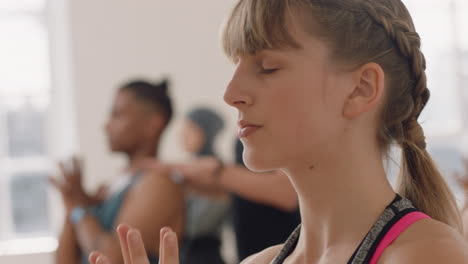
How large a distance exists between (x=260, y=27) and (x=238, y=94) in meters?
0.10

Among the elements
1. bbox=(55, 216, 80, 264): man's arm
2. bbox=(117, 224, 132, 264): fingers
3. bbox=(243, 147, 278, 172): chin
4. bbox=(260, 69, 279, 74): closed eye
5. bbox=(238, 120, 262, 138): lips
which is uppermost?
bbox=(260, 69, 279, 74): closed eye

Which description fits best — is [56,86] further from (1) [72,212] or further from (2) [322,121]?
(2) [322,121]

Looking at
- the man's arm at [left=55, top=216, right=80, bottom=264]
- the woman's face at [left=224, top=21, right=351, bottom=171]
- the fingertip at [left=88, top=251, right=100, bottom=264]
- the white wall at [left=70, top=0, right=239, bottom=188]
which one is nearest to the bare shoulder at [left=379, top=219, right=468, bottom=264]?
the woman's face at [left=224, top=21, right=351, bottom=171]

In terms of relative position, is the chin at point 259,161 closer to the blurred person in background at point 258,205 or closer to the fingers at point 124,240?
the fingers at point 124,240

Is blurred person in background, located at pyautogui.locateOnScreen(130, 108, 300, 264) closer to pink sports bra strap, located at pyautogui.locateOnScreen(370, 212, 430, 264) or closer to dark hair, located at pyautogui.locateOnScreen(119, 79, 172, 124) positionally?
dark hair, located at pyautogui.locateOnScreen(119, 79, 172, 124)

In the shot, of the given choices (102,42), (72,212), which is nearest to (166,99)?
(72,212)

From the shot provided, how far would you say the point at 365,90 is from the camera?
1.05m

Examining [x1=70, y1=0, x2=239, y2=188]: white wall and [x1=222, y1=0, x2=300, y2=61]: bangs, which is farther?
[x1=70, y1=0, x2=239, y2=188]: white wall

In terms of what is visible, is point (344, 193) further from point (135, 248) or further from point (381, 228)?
point (135, 248)

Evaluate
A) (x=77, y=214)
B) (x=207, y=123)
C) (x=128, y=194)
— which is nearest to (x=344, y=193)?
(x=128, y=194)

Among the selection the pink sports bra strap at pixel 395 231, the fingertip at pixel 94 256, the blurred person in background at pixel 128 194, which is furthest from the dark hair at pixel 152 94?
the pink sports bra strap at pixel 395 231

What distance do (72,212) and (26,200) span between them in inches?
143

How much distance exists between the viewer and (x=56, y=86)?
609 cm

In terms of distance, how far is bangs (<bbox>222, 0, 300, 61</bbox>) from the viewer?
1031 millimetres
